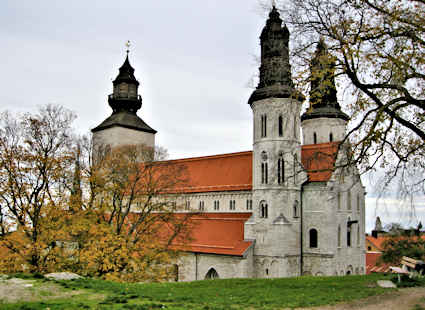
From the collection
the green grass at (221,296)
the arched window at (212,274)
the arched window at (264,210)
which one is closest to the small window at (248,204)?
the arched window at (264,210)

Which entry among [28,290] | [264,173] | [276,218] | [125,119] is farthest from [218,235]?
[125,119]

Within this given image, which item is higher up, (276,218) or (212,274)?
(276,218)

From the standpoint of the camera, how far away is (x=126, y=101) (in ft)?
169

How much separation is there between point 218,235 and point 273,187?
6.21m

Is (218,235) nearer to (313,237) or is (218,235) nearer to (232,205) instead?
(232,205)

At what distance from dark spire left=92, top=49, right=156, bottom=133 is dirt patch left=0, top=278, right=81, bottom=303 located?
37.9m

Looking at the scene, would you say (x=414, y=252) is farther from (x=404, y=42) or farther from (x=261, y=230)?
(x=404, y=42)

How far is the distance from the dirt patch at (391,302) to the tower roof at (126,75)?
4380 cm

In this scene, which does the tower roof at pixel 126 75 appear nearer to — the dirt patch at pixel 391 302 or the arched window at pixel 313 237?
the arched window at pixel 313 237

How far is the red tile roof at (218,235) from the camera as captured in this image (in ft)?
102

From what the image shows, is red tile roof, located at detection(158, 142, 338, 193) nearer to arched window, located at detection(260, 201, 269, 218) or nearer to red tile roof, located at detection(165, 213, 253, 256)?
red tile roof, located at detection(165, 213, 253, 256)

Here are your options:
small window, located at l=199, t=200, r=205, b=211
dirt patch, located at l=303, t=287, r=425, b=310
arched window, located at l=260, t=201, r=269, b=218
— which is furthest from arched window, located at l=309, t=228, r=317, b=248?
dirt patch, located at l=303, t=287, r=425, b=310

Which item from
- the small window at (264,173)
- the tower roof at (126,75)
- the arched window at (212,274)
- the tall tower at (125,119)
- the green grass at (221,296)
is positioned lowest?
the arched window at (212,274)

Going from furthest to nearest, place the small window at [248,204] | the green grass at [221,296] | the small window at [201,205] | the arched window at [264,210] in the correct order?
the small window at [201,205], the small window at [248,204], the arched window at [264,210], the green grass at [221,296]
